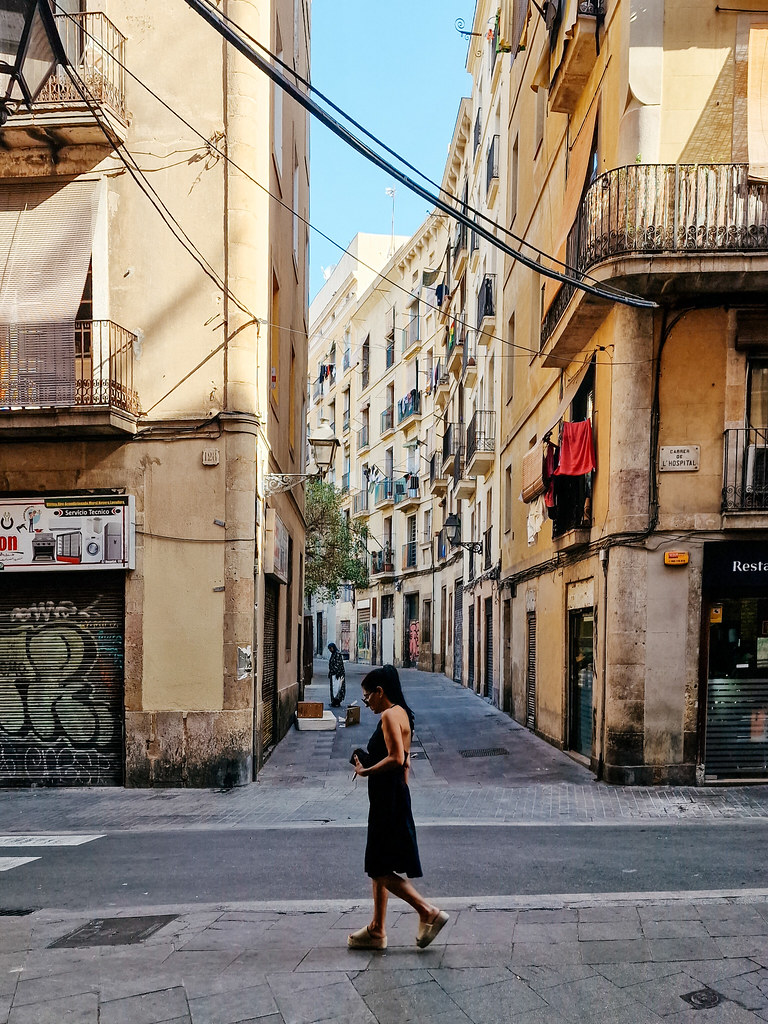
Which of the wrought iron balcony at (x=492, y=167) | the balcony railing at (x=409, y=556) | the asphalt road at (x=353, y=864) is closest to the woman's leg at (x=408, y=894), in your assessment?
the asphalt road at (x=353, y=864)

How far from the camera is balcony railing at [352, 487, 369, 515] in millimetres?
51406

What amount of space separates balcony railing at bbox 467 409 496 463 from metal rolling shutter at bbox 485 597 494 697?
424cm

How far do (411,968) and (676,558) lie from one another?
7.59 m

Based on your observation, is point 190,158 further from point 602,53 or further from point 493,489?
point 493,489

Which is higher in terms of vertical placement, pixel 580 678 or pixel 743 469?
pixel 743 469

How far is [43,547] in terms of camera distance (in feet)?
38.2


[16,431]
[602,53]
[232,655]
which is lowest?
[232,655]

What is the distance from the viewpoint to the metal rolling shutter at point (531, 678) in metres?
17.7

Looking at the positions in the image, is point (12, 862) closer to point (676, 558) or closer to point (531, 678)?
point (676, 558)

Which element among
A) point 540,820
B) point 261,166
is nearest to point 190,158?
point 261,166

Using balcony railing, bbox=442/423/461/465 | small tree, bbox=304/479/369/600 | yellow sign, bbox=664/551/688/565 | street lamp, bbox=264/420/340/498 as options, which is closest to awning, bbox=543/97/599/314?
street lamp, bbox=264/420/340/498

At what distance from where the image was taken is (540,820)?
31.6ft

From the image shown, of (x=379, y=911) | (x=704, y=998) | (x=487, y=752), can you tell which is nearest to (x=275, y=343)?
(x=487, y=752)

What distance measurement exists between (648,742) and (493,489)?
48.4 feet
